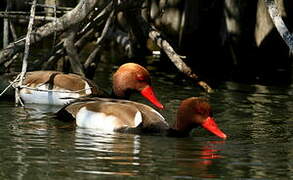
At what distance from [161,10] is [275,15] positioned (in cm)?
539

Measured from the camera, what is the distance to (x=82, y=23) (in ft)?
36.2

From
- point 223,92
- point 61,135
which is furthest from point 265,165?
point 223,92

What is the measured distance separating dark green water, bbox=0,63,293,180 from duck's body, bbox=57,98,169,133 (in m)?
0.15

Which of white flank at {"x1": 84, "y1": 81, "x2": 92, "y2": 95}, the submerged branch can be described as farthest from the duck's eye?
the submerged branch

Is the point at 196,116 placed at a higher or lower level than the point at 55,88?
lower

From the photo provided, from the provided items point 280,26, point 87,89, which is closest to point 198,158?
point 280,26

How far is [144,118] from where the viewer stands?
910cm

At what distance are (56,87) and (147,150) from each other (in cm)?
302

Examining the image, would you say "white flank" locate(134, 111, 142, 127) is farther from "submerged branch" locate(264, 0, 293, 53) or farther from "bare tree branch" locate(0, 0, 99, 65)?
"bare tree branch" locate(0, 0, 99, 65)

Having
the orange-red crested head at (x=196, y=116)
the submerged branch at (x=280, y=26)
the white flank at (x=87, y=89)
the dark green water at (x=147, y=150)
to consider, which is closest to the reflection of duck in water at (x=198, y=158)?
Answer: the dark green water at (x=147, y=150)

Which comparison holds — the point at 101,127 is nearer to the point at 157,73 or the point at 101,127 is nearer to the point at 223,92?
the point at 223,92

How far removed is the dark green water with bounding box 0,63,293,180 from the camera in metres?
7.18

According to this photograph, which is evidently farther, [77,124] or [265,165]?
[77,124]

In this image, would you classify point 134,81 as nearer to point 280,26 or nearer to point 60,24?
point 60,24
